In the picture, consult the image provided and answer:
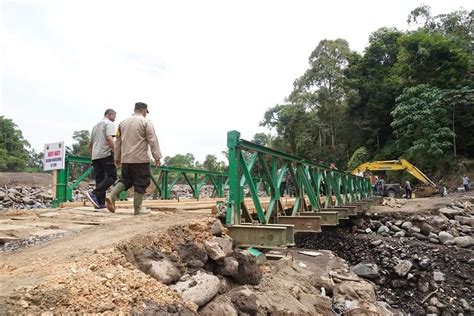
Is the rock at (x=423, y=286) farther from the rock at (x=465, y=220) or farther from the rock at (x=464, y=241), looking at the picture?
the rock at (x=465, y=220)

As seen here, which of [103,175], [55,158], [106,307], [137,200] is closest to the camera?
[106,307]

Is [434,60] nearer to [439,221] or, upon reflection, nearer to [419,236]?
[439,221]

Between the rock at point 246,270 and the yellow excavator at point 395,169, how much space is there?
16289 mm

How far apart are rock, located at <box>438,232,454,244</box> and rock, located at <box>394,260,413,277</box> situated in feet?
9.50

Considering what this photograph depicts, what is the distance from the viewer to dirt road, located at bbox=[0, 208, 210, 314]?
2.40 m

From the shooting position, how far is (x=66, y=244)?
328 cm

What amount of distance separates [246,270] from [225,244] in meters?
0.38

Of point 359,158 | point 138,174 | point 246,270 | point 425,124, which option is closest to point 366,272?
point 246,270

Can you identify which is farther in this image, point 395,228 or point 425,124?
point 425,124

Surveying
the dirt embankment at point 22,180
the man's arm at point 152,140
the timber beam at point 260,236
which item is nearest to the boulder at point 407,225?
the timber beam at point 260,236

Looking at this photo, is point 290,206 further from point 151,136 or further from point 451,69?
point 451,69

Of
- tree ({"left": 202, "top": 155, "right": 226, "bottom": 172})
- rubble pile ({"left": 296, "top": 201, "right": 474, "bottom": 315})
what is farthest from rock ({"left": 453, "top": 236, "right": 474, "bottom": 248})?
tree ({"left": 202, "top": 155, "right": 226, "bottom": 172})

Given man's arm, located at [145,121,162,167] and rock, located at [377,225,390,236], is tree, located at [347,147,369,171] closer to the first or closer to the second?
rock, located at [377,225,390,236]

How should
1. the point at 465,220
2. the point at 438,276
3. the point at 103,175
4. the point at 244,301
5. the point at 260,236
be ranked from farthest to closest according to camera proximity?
the point at 465,220 → the point at 438,276 → the point at 103,175 → the point at 260,236 → the point at 244,301
